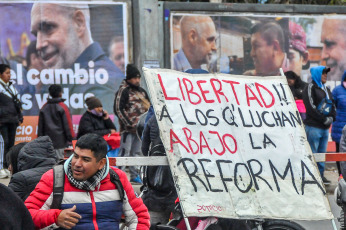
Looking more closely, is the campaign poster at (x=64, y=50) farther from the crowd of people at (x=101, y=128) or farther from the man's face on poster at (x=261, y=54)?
the man's face on poster at (x=261, y=54)

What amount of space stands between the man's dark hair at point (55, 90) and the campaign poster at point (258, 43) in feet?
7.32

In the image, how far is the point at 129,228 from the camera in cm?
529

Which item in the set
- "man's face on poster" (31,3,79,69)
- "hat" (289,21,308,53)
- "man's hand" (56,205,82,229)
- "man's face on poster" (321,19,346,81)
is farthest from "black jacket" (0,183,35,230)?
"man's face on poster" (321,19,346,81)

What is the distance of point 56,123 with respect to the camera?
11.8m

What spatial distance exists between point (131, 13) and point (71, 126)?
235 cm

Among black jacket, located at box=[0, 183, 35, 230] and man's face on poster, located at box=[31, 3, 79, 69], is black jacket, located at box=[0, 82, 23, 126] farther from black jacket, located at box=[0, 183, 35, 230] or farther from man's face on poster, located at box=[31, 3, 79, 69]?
black jacket, located at box=[0, 183, 35, 230]

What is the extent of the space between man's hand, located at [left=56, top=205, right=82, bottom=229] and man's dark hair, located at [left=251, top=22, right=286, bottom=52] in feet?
29.8

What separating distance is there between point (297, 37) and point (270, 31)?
0.47 m

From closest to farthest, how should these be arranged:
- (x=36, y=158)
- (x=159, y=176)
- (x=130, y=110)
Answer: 1. (x=36, y=158)
2. (x=159, y=176)
3. (x=130, y=110)

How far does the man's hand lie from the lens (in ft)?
15.9

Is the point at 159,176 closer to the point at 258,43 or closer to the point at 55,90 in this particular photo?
the point at 55,90

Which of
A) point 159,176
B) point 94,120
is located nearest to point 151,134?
point 159,176

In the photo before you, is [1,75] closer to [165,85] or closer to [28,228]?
[165,85]

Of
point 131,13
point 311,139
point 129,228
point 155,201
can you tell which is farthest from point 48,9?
point 129,228
